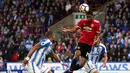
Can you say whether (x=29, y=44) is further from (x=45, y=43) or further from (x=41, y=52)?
(x=45, y=43)

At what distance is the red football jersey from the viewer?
49.9 ft

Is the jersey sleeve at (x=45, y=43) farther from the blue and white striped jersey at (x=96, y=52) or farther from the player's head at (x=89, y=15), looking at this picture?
the blue and white striped jersey at (x=96, y=52)

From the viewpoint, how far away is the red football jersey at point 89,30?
1520 cm

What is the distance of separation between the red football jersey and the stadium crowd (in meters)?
8.22

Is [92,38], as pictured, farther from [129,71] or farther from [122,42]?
[122,42]

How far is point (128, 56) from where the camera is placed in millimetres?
23844

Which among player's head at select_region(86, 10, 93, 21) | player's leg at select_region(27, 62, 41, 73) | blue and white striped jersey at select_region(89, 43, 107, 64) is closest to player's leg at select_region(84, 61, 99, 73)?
blue and white striped jersey at select_region(89, 43, 107, 64)

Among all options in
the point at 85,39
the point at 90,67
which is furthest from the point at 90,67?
the point at 85,39

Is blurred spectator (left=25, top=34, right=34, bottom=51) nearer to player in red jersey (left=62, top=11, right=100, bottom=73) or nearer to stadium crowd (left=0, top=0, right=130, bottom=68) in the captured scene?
stadium crowd (left=0, top=0, right=130, bottom=68)

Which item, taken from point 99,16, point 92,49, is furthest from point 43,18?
point 92,49

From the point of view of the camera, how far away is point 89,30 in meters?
15.3

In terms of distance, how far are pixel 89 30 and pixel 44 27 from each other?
14108 millimetres

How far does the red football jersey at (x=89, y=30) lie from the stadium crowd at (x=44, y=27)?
8.22m

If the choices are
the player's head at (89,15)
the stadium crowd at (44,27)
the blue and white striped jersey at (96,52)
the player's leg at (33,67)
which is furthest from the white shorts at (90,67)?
the stadium crowd at (44,27)
